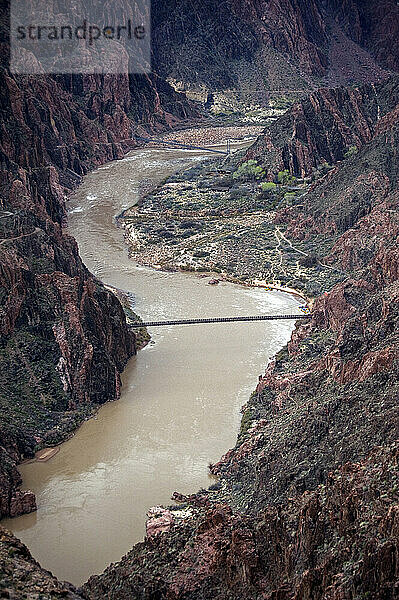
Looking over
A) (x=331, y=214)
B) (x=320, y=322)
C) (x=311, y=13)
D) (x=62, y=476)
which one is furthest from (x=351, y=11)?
(x=62, y=476)

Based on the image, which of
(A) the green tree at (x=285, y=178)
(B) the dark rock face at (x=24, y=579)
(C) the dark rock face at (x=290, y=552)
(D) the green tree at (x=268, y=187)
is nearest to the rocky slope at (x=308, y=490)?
(C) the dark rock face at (x=290, y=552)

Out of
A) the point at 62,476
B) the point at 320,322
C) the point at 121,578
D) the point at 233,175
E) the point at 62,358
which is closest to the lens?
the point at 121,578

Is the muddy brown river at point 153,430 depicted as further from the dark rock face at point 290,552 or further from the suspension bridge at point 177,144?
the suspension bridge at point 177,144

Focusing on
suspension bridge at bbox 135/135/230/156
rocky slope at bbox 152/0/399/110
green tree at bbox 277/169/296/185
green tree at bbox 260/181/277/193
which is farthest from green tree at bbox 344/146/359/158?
rocky slope at bbox 152/0/399/110

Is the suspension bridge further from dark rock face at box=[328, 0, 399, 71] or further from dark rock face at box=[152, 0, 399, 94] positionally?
dark rock face at box=[328, 0, 399, 71]

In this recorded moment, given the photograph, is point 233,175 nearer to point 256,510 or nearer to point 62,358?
point 62,358

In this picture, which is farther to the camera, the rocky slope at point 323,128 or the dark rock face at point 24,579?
the rocky slope at point 323,128

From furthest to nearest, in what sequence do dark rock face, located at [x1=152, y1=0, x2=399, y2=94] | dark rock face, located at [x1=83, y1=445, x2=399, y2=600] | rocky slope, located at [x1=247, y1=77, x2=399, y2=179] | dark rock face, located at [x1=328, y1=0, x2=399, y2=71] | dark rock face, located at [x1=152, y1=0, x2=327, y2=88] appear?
dark rock face, located at [x1=328, y1=0, x2=399, y2=71]
dark rock face, located at [x1=152, y1=0, x2=327, y2=88]
dark rock face, located at [x1=152, y1=0, x2=399, y2=94]
rocky slope, located at [x1=247, y1=77, x2=399, y2=179]
dark rock face, located at [x1=83, y1=445, x2=399, y2=600]
